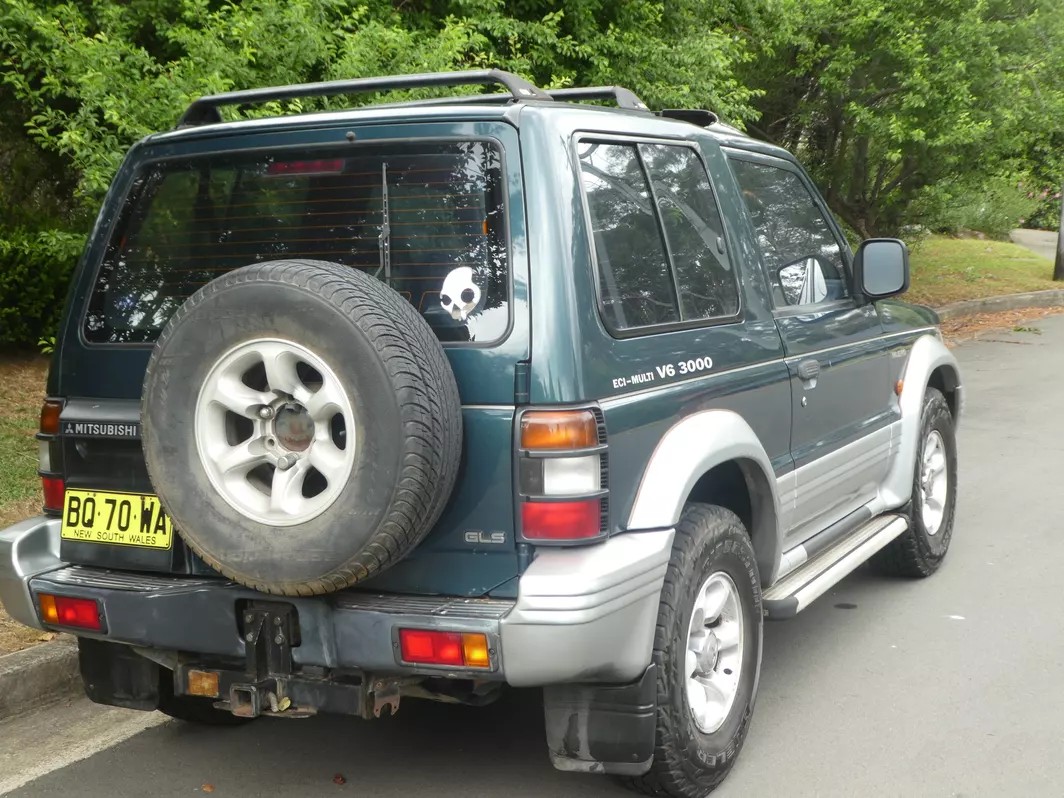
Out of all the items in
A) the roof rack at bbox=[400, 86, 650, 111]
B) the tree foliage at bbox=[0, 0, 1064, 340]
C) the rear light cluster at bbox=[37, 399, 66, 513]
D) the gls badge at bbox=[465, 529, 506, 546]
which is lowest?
the gls badge at bbox=[465, 529, 506, 546]

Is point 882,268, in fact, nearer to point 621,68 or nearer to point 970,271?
point 621,68

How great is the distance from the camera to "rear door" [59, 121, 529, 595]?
307cm

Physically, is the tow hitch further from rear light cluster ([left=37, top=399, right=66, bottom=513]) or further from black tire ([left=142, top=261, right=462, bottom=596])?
rear light cluster ([left=37, top=399, right=66, bottom=513])

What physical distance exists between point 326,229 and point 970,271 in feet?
63.2

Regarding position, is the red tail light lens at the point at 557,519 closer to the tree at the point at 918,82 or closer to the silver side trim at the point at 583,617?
the silver side trim at the point at 583,617

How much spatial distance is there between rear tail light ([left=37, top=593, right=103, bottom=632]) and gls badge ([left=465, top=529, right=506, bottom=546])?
1.08 m

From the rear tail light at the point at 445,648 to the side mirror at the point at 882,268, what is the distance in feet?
8.61

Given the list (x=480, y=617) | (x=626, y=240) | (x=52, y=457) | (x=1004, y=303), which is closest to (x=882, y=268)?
(x=626, y=240)

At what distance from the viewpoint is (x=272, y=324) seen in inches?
115

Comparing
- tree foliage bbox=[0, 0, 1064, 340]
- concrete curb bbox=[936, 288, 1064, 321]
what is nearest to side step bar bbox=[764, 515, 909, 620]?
tree foliage bbox=[0, 0, 1064, 340]

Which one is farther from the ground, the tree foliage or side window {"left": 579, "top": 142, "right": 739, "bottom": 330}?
the tree foliage

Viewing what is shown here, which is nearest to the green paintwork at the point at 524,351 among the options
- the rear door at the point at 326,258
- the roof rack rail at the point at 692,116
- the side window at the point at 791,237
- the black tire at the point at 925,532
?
the rear door at the point at 326,258

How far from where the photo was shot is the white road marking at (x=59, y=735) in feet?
12.7

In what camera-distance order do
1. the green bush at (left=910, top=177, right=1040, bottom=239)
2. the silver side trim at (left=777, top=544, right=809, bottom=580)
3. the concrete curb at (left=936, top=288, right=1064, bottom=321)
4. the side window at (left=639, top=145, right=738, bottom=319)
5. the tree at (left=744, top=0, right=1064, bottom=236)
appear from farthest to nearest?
the green bush at (left=910, top=177, right=1040, bottom=239), the concrete curb at (left=936, top=288, right=1064, bottom=321), the tree at (left=744, top=0, right=1064, bottom=236), the silver side trim at (left=777, top=544, right=809, bottom=580), the side window at (left=639, top=145, right=738, bottom=319)
